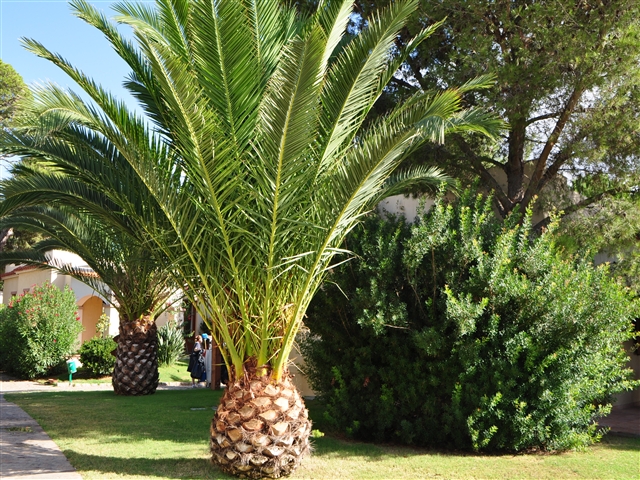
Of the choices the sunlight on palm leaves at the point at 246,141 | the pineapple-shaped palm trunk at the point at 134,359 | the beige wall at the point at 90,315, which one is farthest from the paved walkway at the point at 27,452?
the beige wall at the point at 90,315

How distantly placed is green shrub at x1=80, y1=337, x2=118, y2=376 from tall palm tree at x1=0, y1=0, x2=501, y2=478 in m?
13.5

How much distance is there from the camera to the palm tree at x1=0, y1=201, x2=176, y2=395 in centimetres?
1420

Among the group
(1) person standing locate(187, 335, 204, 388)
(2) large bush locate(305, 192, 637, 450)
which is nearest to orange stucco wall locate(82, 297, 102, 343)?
(1) person standing locate(187, 335, 204, 388)

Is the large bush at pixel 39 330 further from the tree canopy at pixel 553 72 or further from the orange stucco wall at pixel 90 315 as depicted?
the tree canopy at pixel 553 72

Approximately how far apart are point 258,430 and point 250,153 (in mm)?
3142

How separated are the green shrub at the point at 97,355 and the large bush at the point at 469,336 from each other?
41.1 ft

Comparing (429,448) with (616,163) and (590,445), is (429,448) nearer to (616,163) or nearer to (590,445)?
(590,445)

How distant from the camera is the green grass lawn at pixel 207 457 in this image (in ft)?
24.9

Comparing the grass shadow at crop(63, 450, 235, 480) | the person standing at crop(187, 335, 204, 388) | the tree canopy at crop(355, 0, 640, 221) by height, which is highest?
the tree canopy at crop(355, 0, 640, 221)

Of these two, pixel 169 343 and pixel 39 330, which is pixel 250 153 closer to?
pixel 39 330

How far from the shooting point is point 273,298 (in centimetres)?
759

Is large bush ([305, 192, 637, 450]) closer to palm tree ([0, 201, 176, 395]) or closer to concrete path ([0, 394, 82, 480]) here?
concrete path ([0, 394, 82, 480])

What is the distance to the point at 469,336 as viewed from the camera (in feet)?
29.3

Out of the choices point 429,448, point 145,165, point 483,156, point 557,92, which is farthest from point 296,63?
point 483,156
